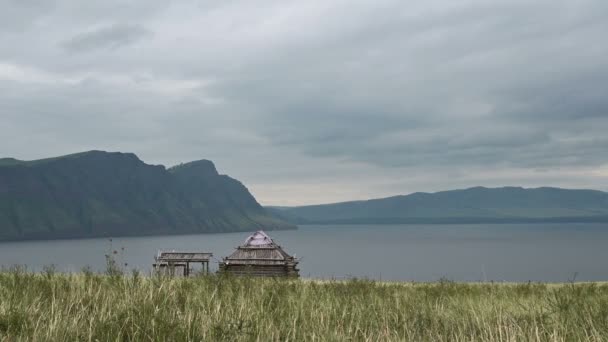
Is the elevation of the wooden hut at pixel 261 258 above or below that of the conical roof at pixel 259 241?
below

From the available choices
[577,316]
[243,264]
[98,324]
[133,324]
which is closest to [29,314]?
[98,324]

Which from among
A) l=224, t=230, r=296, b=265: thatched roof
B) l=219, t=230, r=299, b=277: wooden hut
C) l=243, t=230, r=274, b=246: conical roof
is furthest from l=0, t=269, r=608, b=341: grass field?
l=243, t=230, r=274, b=246: conical roof

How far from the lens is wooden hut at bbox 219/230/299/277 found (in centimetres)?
4375

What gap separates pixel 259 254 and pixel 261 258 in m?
0.51

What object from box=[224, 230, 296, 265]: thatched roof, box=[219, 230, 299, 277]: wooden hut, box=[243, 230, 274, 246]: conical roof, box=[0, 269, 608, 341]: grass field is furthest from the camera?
box=[243, 230, 274, 246]: conical roof

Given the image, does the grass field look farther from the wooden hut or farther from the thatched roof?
the thatched roof

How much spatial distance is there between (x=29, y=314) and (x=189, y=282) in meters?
3.90

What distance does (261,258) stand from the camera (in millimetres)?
44594

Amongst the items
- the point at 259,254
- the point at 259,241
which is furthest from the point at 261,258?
the point at 259,241

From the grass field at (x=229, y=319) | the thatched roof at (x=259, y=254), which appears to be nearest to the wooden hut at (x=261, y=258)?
the thatched roof at (x=259, y=254)

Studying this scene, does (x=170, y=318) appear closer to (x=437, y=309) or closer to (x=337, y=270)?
(x=437, y=309)

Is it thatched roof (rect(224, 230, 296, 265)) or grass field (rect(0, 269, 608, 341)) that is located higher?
grass field (rect(0, 269, 608, 341))

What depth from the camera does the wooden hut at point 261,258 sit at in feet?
144

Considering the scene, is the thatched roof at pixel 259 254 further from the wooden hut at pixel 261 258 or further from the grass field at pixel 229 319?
the grass field at pixel 229 319
